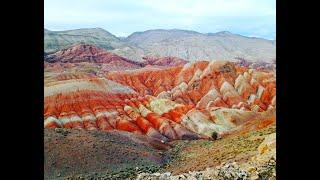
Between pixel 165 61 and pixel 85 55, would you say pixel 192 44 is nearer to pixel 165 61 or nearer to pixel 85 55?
pixel 165 61

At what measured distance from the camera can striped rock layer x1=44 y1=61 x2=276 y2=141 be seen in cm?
230

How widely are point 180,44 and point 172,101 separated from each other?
0.30 metres

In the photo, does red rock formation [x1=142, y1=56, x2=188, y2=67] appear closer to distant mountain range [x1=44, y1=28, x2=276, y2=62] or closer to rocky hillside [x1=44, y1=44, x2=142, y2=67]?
distant mountain range [x1=44, y1=28, x2=276, y2=62]

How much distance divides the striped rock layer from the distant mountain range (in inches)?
2.7

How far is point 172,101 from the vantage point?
92.2 inches

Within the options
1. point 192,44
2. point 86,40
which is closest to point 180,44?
point 192,44

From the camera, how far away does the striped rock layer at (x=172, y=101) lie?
7.56 feet

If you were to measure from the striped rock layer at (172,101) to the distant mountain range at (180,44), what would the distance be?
7 cm

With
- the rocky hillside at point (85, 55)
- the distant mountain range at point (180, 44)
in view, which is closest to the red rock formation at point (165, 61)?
the distant mountain range at point (180, 44)

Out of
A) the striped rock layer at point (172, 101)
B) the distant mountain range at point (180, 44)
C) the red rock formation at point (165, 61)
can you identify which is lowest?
the striped rock layer at point (172, 101)

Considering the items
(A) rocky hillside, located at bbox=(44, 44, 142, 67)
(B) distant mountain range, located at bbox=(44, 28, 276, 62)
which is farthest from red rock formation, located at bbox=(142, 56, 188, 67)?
(A) rocky hillside, located at bbox=(44, 44, 142, 67)

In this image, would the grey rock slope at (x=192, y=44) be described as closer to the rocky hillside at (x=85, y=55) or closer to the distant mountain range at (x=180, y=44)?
the distant mountain range at (x=180, y=44)
